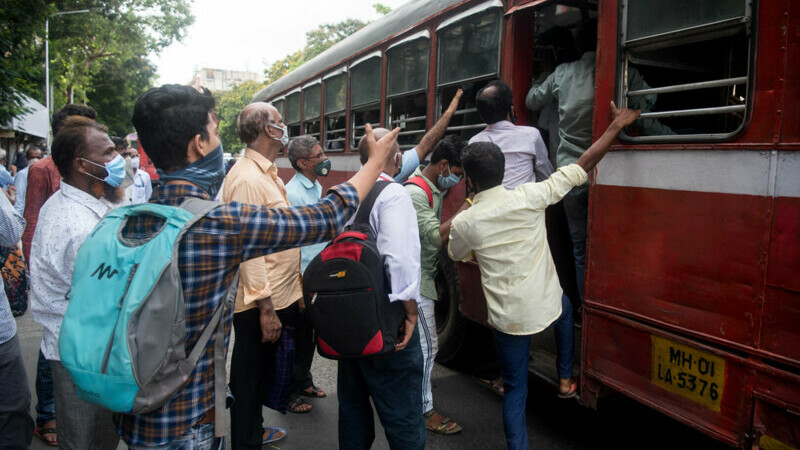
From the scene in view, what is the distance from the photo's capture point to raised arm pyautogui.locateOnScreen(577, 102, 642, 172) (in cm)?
270

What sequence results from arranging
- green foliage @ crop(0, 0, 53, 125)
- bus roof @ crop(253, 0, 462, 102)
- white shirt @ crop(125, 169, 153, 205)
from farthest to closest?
green foliage @ crop(0, 0, 53, 125) < white shirt @ crop(125, 169, 153, 205) < bus roof @ crop(253, 0, 462, 102)

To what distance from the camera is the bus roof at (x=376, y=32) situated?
4.78m

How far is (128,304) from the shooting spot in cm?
133

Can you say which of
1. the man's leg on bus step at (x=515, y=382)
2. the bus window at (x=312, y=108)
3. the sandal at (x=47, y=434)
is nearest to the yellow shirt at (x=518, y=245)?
the man's leg on bus step at (x=515, y=382)

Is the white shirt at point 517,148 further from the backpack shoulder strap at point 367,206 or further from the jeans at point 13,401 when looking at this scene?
the jeans at point 13,401

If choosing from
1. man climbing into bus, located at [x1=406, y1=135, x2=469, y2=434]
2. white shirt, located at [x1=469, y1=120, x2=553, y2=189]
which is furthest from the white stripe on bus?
man climbing into bus, located at [x1=406, y1=135, x2=469, y2=434]

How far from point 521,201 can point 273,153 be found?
130 cm

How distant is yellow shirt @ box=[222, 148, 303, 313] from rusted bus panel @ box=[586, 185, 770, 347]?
1.65 m

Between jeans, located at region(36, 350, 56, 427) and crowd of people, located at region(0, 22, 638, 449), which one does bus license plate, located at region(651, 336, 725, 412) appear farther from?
jeans, located at region(36, 350, 56, 427)

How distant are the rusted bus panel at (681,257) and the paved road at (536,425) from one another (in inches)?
37.8

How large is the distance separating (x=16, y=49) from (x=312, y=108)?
19.2 feet

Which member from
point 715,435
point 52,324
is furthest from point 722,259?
point 52,324

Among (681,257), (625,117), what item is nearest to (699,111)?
(625,117)

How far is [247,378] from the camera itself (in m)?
2.78
